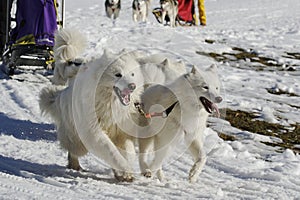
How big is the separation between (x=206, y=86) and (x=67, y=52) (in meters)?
2.42

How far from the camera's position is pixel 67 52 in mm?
6254

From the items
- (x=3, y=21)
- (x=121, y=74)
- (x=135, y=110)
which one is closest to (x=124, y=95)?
(x=121, y=74)

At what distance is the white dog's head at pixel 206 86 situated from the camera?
4.25 meters

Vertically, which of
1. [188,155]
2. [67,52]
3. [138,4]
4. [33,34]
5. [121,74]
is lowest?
[188,155]

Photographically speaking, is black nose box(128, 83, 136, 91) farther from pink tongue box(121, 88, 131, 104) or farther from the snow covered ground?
the snow covered ground

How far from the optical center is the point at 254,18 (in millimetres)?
19734

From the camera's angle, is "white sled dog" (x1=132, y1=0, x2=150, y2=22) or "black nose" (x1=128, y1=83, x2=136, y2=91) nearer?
"black nose" (x1=128, y1=83, x2=136, y2=91)

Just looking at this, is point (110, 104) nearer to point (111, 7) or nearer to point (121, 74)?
point (121, 74)

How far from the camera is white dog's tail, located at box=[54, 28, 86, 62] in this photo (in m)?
5.86

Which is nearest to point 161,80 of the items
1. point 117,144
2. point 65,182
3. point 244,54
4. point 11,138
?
point 117,144

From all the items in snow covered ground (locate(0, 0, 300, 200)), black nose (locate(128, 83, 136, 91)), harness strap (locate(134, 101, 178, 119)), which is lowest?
snow covered ground (locate(0, 0, 300, 200))

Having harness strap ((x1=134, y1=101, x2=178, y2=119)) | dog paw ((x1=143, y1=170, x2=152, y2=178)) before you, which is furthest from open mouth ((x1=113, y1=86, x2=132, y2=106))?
dog paw ((x1=143, y1=170, x2=152, y2=178))

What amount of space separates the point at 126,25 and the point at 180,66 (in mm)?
10407

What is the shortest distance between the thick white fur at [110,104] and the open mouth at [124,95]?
25 mm
